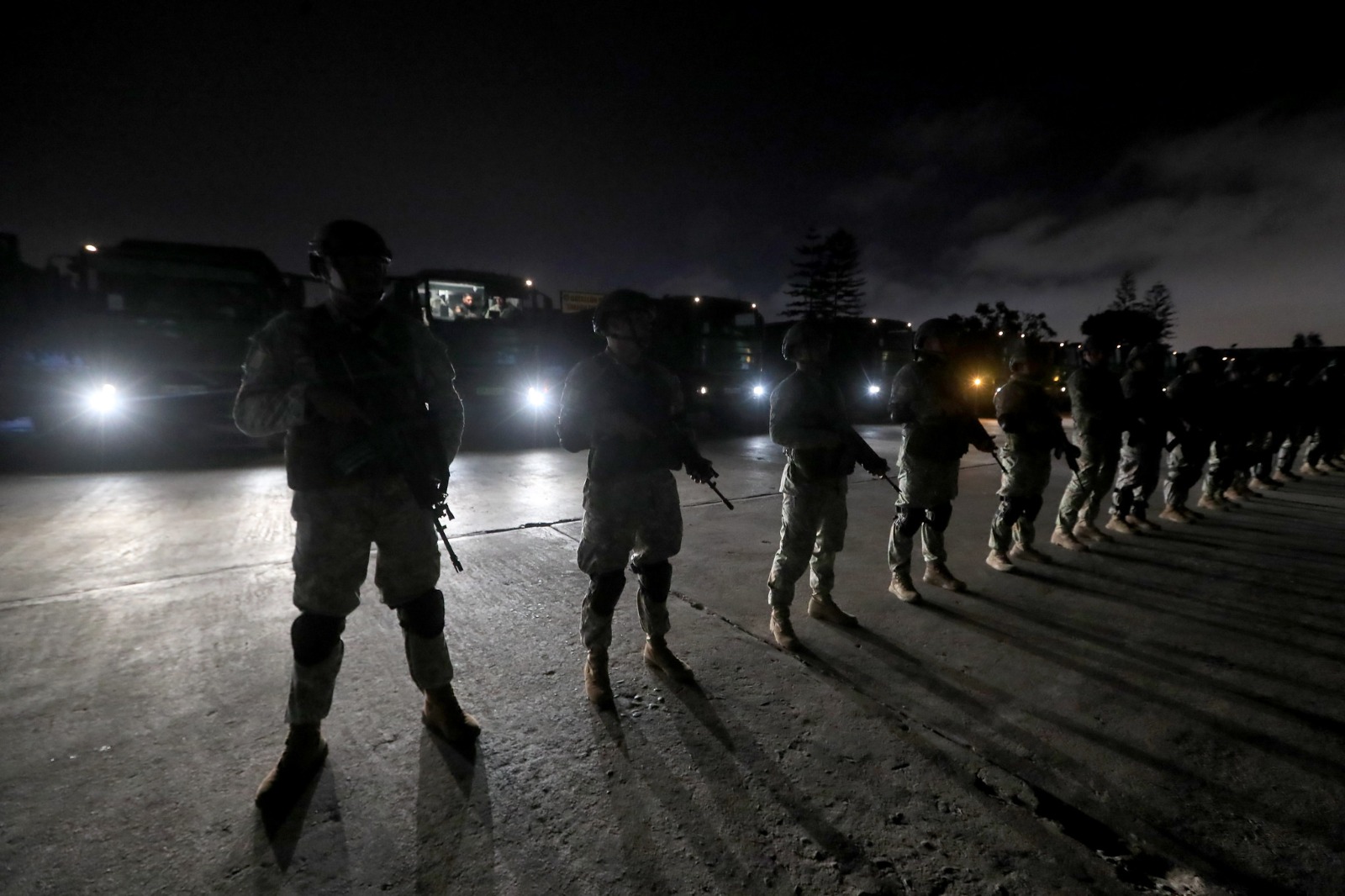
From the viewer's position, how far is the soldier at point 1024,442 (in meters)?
4.12

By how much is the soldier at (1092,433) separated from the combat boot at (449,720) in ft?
15.4

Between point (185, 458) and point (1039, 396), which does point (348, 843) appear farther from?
point (185, 458)

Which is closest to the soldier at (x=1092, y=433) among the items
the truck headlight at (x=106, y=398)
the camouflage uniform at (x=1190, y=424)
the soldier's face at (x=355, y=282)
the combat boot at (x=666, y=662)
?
the camouflage uniform at (x=1190, y=424)

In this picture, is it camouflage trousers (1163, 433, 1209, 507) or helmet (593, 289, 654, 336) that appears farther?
camouflage trousers (1163, 433, 1209, 507)

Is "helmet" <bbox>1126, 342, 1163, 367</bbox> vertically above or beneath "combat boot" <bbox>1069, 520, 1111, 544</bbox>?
above

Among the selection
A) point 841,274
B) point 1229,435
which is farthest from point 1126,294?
point 1229,435

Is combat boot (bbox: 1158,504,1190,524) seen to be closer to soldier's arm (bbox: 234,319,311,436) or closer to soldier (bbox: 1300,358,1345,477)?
soldier (bbox: 1300,358,1345,477)

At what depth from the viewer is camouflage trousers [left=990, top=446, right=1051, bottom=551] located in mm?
4172

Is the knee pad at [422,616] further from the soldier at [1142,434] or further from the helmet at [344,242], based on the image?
the soldier at [1142,434]


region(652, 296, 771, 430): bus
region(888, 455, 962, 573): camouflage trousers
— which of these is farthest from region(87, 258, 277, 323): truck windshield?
region(888, 455, 962, 573): camouflage trousers

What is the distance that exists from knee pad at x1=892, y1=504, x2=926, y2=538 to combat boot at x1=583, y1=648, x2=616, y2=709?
2080 millimetres

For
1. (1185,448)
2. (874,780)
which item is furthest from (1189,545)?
(874,780)

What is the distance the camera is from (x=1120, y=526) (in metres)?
5.30

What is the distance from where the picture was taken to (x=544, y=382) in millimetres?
11164
